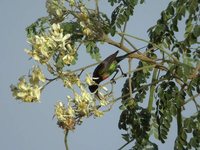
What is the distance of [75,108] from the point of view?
253 centimetres

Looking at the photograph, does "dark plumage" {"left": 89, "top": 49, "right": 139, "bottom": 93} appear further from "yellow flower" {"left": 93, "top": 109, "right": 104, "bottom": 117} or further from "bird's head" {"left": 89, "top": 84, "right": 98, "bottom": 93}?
"yellow flower" {"left": 93, "top": 109, "right": 104, "bottom": 117}

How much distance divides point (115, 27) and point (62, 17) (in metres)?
0.39

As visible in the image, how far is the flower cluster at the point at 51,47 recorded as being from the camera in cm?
250

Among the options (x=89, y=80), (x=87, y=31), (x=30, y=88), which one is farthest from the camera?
(x=87, y=31)

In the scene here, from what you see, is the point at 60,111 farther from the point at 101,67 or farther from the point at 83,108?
the point at 101,67

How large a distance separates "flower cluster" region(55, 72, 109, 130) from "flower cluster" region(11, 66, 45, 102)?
5.4 inches

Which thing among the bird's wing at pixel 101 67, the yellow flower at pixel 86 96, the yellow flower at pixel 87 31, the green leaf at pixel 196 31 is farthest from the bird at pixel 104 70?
the green leaf at pixel 196 31

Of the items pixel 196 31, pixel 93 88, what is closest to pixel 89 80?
pixel 93 88

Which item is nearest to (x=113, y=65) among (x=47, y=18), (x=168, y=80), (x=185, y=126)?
(x=168, y=80)

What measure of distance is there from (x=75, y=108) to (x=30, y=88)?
0.88 feet

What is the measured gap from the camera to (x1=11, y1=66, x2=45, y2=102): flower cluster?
2.42 meters

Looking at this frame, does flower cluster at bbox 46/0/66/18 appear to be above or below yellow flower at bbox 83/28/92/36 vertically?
above

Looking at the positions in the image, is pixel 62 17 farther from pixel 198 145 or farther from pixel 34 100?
pixel 198 145

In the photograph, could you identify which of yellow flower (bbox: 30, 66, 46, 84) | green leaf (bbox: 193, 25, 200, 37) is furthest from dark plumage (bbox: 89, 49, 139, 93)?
green leaf (bbox: 193, 25, 200, 37)
